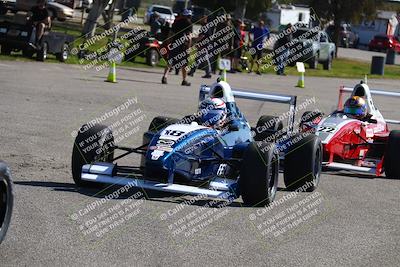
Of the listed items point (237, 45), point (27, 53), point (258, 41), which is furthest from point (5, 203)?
point (258, 41)

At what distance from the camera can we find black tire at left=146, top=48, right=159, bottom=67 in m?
34.1

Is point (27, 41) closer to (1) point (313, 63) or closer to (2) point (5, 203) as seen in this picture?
(1) point (313, 63)

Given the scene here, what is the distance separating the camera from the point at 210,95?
525 inches

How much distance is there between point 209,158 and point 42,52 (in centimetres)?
1955

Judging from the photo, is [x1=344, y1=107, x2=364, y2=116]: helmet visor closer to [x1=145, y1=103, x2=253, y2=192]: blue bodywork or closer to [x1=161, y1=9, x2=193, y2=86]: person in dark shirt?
[x1=145, y1=103, x2=253, y2=192]: blue bodywork

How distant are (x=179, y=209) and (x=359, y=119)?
20.6 ft

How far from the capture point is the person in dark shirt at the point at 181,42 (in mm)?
27812

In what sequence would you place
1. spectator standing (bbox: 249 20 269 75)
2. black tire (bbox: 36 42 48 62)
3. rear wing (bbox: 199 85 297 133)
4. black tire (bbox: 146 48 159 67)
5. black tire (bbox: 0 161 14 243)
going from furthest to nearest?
spectator standing (bbox: 249 20 269 75) → black tire (bbox: 146 48 159 67) → black tire (bbox: 36 42 48 62) → rear wing (bbox: 199 85 297 133) → black tire (bbox: 0 161 14 243)

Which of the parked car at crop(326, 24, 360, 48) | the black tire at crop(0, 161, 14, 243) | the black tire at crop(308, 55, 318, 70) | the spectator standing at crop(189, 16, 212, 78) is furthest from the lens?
the parked car at crop(326, 24, 360, 48)

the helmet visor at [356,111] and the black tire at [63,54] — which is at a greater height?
the helmet visor at [356,111]

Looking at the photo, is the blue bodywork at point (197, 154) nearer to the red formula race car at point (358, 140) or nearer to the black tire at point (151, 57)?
the red formula race car at point (358, 140)

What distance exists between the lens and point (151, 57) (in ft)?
112

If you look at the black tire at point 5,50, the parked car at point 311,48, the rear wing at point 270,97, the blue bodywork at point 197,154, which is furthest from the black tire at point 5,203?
the parked car at point 311,48

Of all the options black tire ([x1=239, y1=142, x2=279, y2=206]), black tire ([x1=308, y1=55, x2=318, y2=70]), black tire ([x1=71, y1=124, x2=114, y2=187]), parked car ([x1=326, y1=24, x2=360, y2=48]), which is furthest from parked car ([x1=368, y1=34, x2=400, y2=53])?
black tire ([x1=239, y1=142, x2=279, y2=206])
